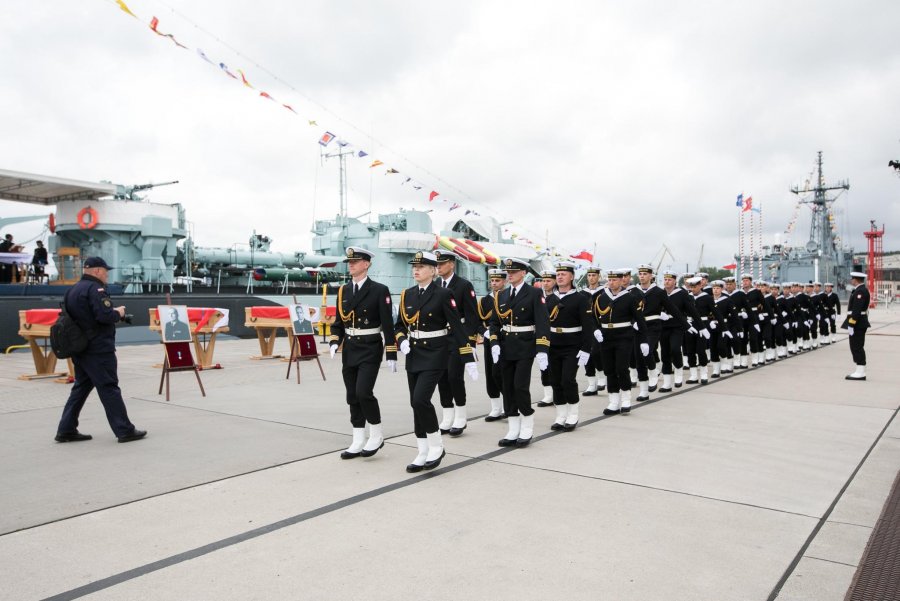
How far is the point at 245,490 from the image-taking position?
4.57 meters

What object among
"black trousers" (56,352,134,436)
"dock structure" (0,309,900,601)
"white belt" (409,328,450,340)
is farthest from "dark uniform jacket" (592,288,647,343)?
"black trousers" (56,352,134,436)

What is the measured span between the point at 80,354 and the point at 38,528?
2.56 meters

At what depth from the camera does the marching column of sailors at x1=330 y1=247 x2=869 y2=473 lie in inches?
213

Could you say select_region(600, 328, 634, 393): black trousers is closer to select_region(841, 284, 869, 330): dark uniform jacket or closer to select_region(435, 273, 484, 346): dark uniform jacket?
select_region(435, 273, 484, 346): dark uniform jacket

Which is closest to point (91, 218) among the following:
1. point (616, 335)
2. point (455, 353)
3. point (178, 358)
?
point (178, 358)

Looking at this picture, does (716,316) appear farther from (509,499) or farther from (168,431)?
(168,431)

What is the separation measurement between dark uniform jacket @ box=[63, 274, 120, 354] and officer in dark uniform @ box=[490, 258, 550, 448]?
383 centimetres

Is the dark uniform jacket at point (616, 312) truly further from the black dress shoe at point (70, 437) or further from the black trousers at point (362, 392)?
the black dress shoe at point (70, 437)

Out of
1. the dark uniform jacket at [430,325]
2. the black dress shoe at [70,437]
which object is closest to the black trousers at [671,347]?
the dark uniform jacket at [430,325]

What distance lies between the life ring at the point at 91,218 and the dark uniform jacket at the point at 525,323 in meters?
19.3

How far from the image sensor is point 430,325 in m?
5.38

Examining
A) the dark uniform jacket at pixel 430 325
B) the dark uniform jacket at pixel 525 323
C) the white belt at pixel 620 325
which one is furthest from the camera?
the white belt at pixel 620 325

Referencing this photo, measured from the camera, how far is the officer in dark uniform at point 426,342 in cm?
518

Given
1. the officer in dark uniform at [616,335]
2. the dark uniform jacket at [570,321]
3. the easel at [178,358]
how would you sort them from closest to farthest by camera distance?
1. the dark uniform jacket at [570,321]
2. the officer in dark uniform at [616,335]
3. the easel at [178,358]
